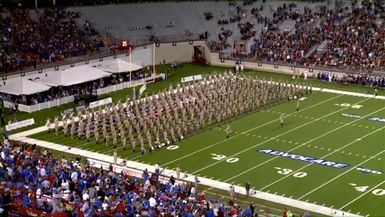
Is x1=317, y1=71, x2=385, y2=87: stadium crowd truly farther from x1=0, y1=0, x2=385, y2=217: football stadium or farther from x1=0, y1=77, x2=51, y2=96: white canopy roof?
x1=0, y1=77, x2=51, y2=96: white canopy roof

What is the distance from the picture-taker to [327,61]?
144ft

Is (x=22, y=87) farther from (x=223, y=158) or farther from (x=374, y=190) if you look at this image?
(x=374, y=190)

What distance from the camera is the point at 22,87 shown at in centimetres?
3400

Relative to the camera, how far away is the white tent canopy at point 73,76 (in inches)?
1417

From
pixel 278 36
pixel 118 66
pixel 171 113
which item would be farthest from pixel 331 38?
pixel 171 113

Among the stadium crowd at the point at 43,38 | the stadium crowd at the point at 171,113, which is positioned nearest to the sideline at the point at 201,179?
the stadium crowd at the point at 171,113

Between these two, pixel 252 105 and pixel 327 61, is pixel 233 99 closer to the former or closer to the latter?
pixel 252 105

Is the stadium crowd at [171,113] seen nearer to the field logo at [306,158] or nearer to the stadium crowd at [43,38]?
the field logo at [306,158]

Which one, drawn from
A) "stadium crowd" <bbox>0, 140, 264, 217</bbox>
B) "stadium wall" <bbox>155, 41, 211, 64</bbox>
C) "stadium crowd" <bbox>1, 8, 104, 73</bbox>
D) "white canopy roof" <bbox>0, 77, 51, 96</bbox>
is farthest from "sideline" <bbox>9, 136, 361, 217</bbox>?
"stadium wall" <bbox>155, 41, 211, 64</bbox>

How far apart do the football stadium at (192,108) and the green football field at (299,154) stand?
0.08 m

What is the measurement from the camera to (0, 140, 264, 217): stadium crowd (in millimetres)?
17250

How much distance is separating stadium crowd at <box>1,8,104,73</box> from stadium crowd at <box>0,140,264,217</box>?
726 inches

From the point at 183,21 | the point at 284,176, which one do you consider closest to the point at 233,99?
the point at 284,176

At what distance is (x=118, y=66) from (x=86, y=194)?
22.5m
